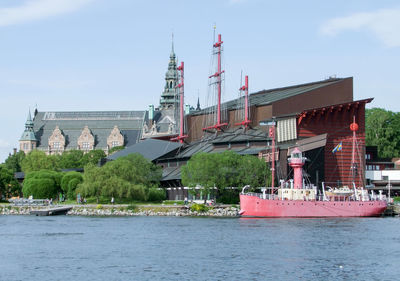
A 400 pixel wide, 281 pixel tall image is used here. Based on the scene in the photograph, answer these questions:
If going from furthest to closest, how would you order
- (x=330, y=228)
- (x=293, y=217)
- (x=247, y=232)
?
1. (x=293, y=217)
2. (x=330, y=228)
3. (x=247, y=232)

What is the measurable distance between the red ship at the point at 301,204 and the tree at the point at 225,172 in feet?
22.4

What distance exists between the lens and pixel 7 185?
13488cm

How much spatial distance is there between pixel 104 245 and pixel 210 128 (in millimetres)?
87508

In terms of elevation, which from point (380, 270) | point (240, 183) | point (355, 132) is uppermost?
point (355, 132)

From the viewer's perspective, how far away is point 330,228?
76.7m

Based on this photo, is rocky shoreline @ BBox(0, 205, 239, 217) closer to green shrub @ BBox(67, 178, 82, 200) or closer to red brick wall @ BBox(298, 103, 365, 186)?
green shrub @ BBox(67, 178, 82, 200)

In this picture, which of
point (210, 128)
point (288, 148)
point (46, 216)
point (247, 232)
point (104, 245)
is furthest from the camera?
point (210, 128)

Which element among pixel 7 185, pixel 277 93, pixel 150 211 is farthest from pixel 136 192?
pixel 277 93

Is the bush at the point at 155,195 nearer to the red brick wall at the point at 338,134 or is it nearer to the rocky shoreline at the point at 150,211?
the rocky shoreline at the point at 150,211

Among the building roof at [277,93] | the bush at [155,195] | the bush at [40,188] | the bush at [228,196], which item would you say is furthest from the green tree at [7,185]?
the building roof at [277,93]

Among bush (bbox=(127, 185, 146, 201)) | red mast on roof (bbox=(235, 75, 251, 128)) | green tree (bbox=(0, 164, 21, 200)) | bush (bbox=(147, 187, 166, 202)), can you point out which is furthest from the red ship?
green tree (bbox=(0, 164, 21, 200))

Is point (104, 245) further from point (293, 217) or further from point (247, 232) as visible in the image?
point (293, 217)

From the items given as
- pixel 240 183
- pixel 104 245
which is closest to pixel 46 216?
pixel 240 183

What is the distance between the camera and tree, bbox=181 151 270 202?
107 m
